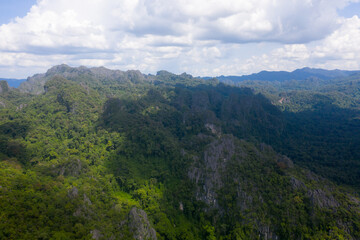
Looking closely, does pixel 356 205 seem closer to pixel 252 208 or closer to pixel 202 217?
pixel 252 208

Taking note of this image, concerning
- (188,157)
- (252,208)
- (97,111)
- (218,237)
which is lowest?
(218,237)

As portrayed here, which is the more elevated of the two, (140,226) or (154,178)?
(154,178)

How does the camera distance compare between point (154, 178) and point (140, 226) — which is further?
point (154, 178)

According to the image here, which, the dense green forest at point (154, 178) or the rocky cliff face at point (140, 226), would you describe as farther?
the rocky cliff face at point (140, 226)

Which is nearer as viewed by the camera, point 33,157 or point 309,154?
point 33,157

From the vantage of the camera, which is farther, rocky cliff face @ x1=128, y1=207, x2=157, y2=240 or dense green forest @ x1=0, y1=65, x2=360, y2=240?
rocky cliff face @ x1=128, y1=207, x2=157, y2=240

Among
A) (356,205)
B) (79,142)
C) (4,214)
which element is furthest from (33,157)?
(356,205)

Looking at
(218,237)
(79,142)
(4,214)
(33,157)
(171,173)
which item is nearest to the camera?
(4,214)

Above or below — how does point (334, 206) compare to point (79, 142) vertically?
below
